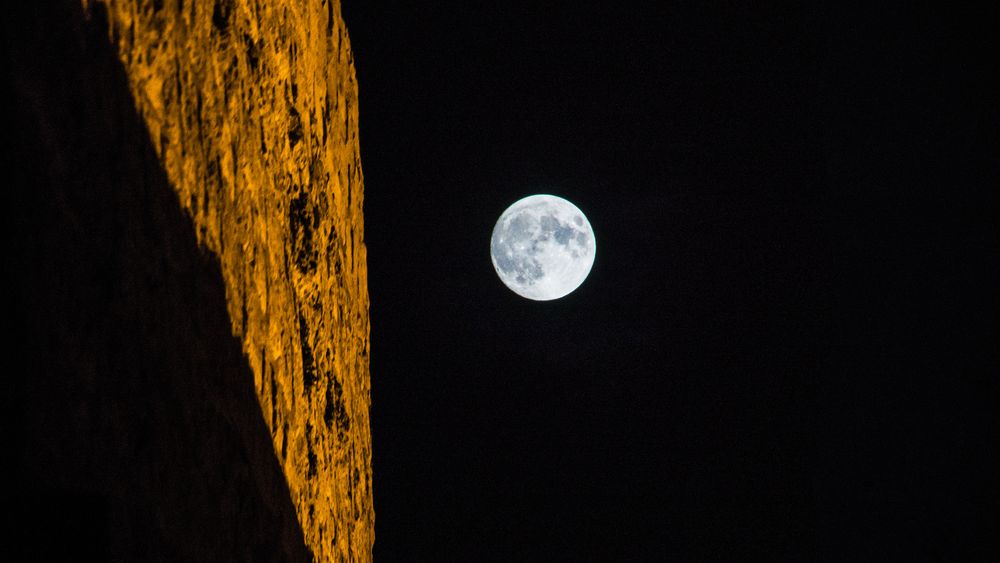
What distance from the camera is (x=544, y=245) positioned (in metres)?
7.21

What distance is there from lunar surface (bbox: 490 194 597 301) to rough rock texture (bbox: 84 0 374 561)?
19.6ft

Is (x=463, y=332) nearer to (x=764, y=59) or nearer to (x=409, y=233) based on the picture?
(x=409, y=233)

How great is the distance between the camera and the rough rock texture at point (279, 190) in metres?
0.37

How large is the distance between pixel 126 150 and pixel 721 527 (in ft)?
25.2

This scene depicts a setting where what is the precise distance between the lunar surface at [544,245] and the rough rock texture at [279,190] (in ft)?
19.6

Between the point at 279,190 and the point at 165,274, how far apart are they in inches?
10.7

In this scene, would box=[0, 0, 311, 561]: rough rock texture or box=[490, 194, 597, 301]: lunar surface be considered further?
box=[490, 194, 597, 301]: lunar surface

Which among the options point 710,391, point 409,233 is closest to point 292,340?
point 409,233

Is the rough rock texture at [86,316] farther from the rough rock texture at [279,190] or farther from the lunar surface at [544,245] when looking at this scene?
the lunar surface at [544,245]

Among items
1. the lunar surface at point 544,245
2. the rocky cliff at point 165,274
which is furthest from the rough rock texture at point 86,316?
the lunar surface at point 544,245

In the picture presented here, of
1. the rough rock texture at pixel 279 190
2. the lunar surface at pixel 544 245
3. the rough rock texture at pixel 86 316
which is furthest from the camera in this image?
the lunar surface at pixel 544 245

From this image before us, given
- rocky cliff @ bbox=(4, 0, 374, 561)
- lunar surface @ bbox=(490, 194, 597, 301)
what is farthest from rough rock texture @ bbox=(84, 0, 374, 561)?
lunar surface @ bbox=(490, 194, 597, 301)

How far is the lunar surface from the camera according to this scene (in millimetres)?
6984

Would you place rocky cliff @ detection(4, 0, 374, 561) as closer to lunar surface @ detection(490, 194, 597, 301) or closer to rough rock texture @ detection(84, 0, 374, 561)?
rough rock texture @ detection(84, 0, 374, 561)
